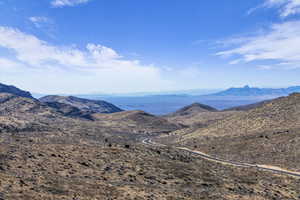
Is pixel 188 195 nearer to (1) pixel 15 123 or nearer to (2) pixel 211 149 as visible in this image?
(2) pixel 211 149

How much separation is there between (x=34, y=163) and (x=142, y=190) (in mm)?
13041

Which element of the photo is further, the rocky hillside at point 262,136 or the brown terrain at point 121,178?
the rocky hillside at point 262,136

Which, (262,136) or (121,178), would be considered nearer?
(121,178)

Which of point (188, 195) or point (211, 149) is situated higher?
point (188, 195)

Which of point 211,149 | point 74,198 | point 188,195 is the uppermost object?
point 74,198

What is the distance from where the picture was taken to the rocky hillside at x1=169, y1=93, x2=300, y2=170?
47.7 meters

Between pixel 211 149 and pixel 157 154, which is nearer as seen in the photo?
pixel 157 154

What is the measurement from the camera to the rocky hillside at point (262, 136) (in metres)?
47.7

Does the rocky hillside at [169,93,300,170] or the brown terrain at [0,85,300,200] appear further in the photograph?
the rocky hillside at [169,93,300,170]

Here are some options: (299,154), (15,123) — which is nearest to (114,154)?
(299,154)

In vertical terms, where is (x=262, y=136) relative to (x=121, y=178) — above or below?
below

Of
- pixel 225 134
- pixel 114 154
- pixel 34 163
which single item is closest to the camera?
pixel 34 163

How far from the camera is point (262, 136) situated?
58656mm

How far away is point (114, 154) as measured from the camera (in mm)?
35906
